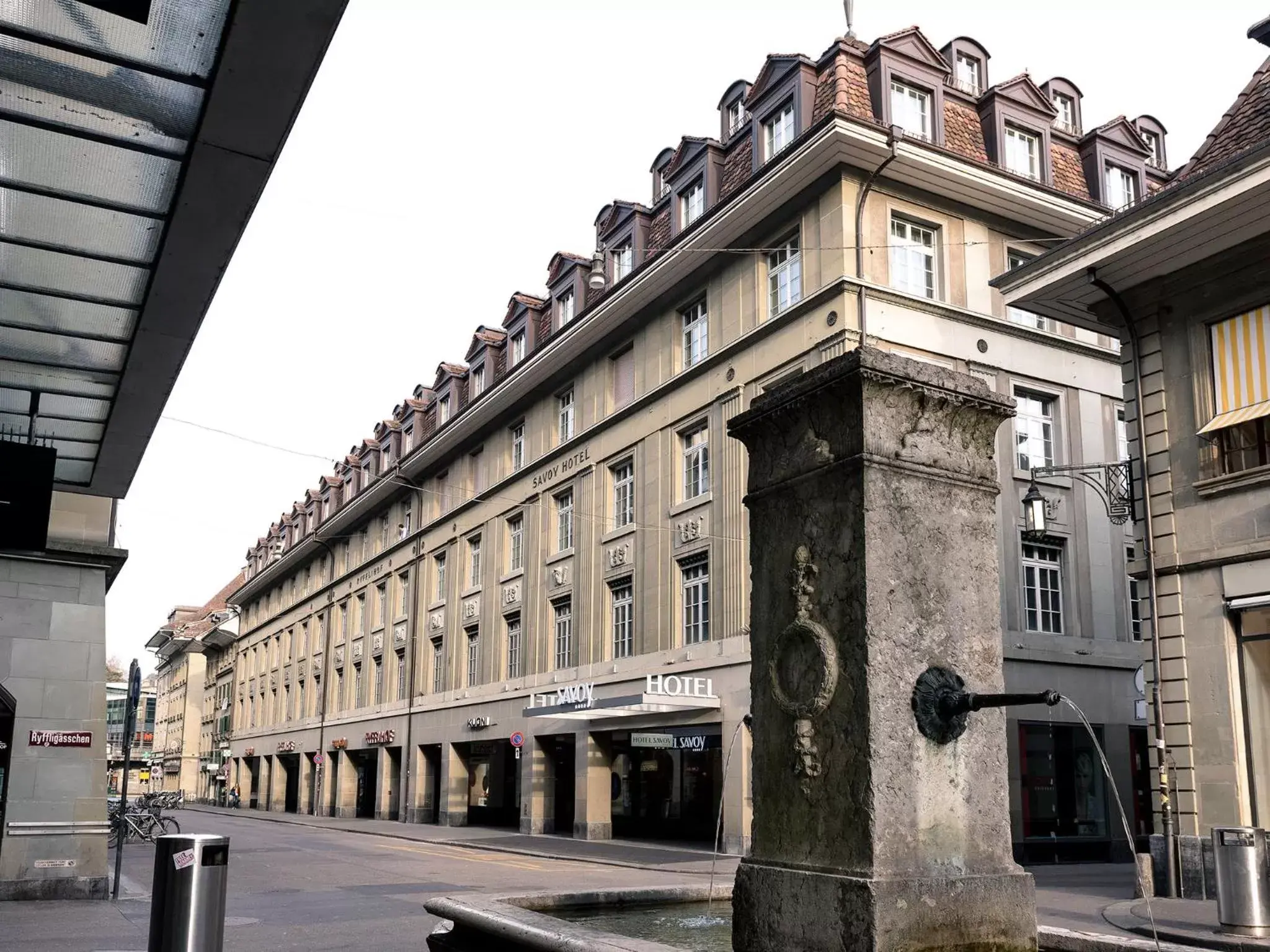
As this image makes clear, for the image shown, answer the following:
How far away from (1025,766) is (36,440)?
20.1 metres

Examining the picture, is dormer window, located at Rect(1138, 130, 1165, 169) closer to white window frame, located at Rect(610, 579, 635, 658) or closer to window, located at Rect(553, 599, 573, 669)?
white window frame, located at Rect(610, 579, 635, 658)

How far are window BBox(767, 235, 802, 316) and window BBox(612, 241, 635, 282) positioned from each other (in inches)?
225

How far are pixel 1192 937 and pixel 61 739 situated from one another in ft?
42.9

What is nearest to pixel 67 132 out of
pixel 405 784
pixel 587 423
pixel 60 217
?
pixel 60 217

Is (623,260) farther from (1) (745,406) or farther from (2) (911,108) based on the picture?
(2) (911,108)

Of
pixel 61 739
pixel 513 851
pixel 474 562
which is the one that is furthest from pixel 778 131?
pixel 474 562

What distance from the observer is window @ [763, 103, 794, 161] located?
26.0m

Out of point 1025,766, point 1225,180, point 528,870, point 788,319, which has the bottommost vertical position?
point 528,870

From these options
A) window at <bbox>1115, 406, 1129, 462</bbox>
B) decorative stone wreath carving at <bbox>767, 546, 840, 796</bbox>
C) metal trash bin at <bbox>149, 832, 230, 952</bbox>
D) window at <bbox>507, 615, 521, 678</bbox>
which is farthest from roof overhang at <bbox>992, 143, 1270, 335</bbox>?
window at <bbox>507, 615, 521, 678</bbox>

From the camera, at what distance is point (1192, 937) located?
11.5 meters

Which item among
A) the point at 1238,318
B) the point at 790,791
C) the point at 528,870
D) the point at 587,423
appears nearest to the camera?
the point at 790,791

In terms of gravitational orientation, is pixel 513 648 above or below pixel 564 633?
below

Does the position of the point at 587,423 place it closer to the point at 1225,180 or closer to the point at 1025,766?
the point at 1025,766

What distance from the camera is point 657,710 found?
2744cm
